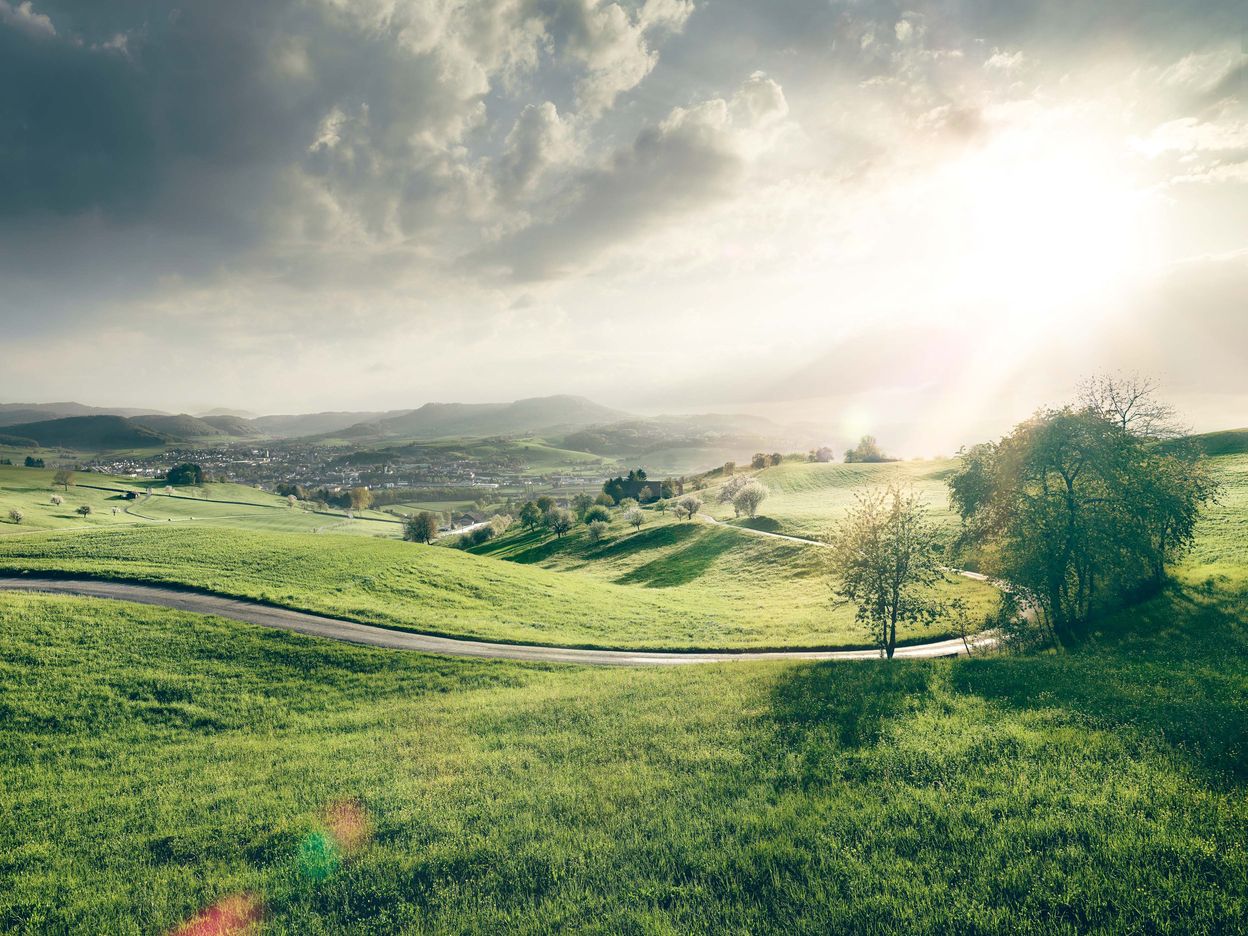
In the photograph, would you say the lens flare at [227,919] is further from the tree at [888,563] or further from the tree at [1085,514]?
the tree at [1085,514]

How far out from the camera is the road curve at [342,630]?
98.0 ft

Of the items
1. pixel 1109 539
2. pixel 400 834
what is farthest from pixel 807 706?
pixel 1109 539

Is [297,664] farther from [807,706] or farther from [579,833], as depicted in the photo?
[807,706]

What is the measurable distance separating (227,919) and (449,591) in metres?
36.4

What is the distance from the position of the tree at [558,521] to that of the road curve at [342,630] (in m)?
84.0

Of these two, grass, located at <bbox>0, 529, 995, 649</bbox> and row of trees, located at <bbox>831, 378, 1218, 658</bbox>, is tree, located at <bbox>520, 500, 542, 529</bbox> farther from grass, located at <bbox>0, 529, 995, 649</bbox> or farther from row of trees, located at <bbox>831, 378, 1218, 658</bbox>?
row of trees, located at <bbox>831, 378, 1218, 658</bbox>

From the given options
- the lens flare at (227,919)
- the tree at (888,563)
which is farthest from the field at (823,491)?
the lens flare at (227,919)

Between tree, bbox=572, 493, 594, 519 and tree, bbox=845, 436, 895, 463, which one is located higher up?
tree, bbox=845, 436, 895, 463

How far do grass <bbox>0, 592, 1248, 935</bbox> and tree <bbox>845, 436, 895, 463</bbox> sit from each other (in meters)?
172

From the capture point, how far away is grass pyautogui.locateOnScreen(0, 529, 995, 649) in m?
35.2

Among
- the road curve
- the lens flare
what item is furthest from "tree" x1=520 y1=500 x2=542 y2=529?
the lens flare

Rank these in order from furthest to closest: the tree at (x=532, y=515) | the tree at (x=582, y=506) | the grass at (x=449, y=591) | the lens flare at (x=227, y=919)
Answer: the tree at (x=582, y=506), the tree at (x=532, y=515), the grass at (x=449, y=591), the lens flare at (x=227, y=919)

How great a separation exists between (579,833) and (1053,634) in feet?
99.7

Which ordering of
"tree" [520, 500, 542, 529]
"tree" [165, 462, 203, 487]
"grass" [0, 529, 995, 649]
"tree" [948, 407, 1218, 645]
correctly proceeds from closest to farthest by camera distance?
"tree" [948, 407, 1218, 645]
"grass" [0, 529, 995, 649]
"tree" [520, 500, 542, 529]
"tree" [165, 462, 203, 487]
